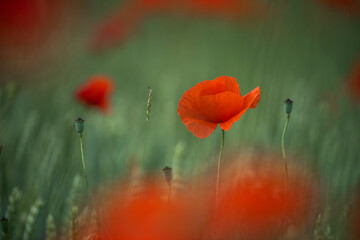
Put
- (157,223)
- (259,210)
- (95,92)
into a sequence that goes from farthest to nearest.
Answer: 1. (95,92)
2. (259,210)
3. (157,223)

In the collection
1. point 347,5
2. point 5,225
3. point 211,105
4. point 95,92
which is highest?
point 347,5

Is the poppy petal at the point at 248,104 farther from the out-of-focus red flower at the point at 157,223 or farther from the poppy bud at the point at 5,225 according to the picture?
the poppy bud at the point at 5,225

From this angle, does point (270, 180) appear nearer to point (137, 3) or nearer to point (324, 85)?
point (324, 85)

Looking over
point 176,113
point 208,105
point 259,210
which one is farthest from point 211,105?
point 176,113

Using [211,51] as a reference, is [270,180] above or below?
below

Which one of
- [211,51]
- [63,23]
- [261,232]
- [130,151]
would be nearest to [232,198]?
[261,232]

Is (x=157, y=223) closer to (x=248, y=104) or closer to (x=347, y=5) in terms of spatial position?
(x=248, y=104)
